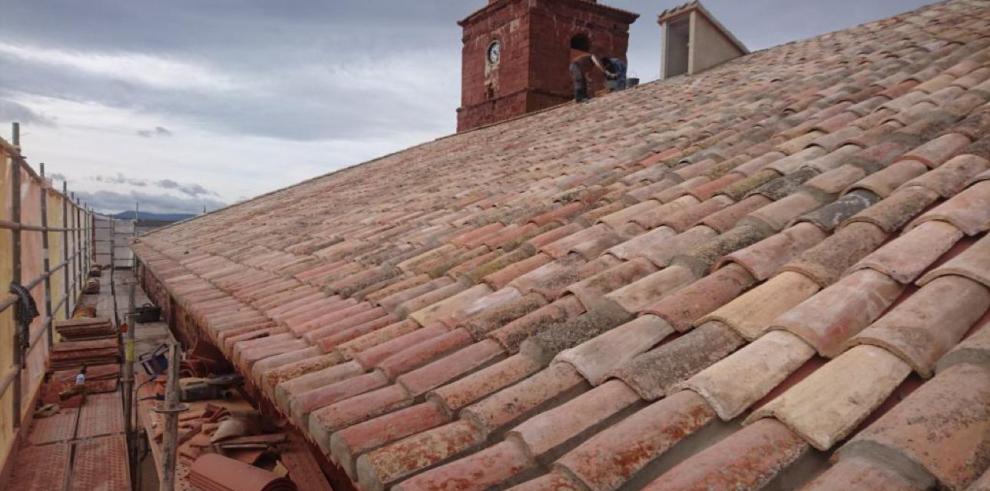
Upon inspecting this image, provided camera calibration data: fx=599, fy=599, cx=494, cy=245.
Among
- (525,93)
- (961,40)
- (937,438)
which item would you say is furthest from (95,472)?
(525,93)

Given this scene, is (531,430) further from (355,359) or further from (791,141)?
(791,141)

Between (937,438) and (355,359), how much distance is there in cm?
195

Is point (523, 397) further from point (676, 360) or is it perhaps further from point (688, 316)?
point (688, 316)

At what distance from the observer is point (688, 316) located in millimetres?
A: 2008

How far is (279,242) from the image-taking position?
6516 millimetres

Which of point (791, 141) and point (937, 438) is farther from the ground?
point (791, 141)

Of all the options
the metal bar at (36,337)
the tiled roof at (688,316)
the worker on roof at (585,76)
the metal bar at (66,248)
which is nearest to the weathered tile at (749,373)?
the tiled roof at (688,316)

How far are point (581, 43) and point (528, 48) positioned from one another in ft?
6.15

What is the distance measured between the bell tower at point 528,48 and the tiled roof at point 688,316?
967cm

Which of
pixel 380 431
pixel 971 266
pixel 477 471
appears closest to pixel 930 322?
pixel 971 266

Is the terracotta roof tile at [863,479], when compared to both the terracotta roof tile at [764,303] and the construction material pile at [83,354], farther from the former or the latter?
the construction material pile at [83,354]

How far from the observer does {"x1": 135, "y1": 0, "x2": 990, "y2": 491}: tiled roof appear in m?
1.37

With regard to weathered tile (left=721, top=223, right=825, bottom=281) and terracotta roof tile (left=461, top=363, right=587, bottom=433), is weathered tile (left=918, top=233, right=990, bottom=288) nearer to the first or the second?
weathered tile (left=721, top=223, right=825, bottom=281)

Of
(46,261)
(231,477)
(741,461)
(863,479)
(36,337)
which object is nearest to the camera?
(863,479)
